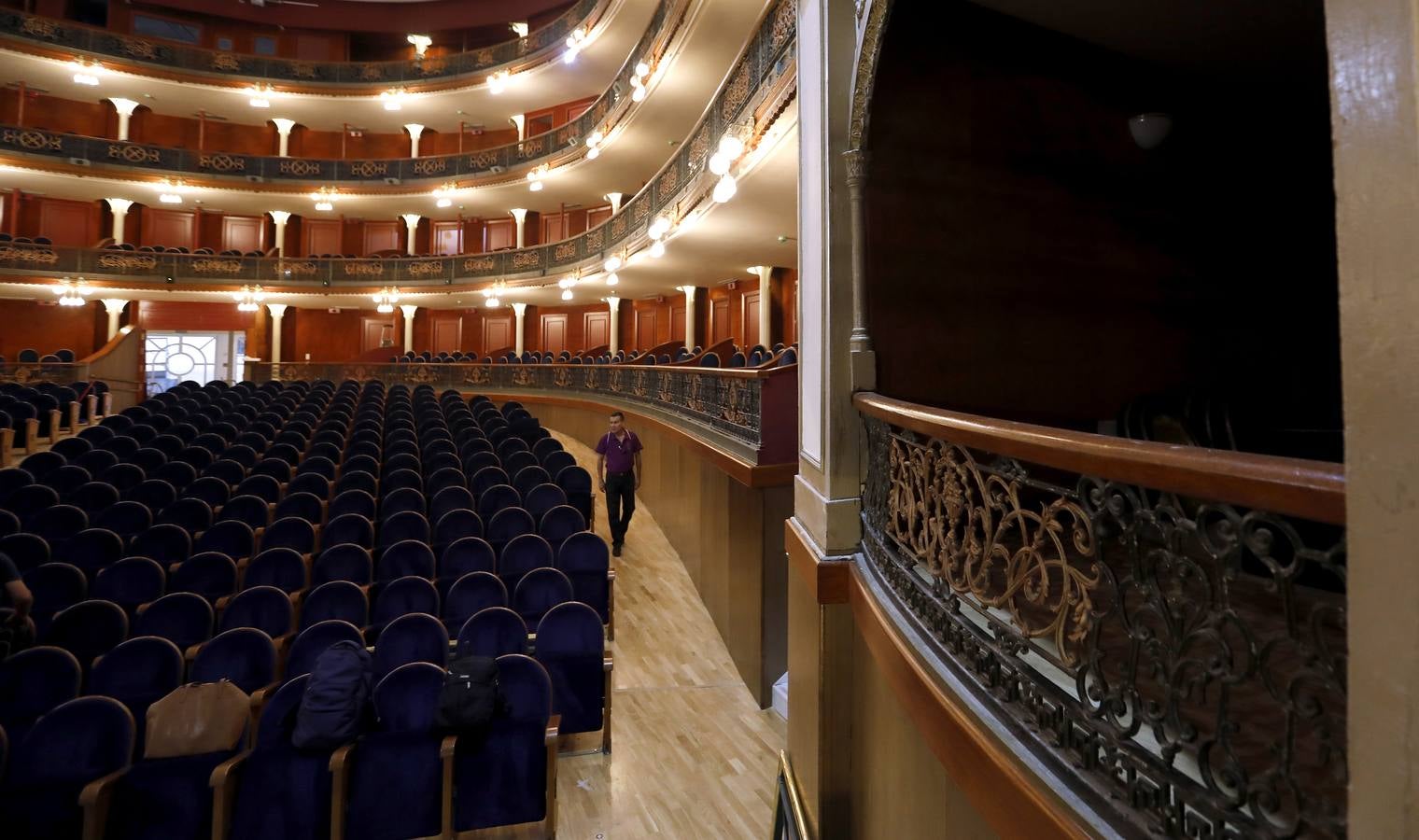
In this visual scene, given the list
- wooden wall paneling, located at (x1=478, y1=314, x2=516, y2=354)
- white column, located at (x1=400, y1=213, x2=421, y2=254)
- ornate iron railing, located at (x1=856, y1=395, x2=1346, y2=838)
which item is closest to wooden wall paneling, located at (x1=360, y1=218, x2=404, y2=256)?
white column, located at (x1=400, y1=213, x2=421, y2=254)

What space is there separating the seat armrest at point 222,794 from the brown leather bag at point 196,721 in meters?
0.16

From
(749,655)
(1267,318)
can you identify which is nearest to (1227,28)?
(1267,318)

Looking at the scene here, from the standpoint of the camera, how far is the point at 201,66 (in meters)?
18.6

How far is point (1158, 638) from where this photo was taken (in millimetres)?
1246

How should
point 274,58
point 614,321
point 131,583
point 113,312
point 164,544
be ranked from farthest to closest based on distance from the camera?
point 274,58 → point 113,312 → point 614,321 → point 164,544 → point 131,583

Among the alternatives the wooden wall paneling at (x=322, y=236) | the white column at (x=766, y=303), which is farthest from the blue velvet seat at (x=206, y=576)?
the wooden wall paneling at (x=322, y=236)

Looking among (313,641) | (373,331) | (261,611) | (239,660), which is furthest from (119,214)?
(313,641)

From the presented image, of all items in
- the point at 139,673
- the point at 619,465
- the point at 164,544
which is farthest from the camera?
the point at 619,465

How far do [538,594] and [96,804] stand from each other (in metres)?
2.42

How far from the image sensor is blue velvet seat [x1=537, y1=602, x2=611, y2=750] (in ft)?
13.7

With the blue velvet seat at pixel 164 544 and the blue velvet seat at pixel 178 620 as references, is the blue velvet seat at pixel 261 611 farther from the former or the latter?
the blue velvet seat at pixel 164 544

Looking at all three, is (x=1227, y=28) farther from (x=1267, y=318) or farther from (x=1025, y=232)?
(x=1267, y=318)

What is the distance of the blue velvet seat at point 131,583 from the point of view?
454 centimetres

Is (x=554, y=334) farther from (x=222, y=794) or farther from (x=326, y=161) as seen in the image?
(x=222, y=794)
